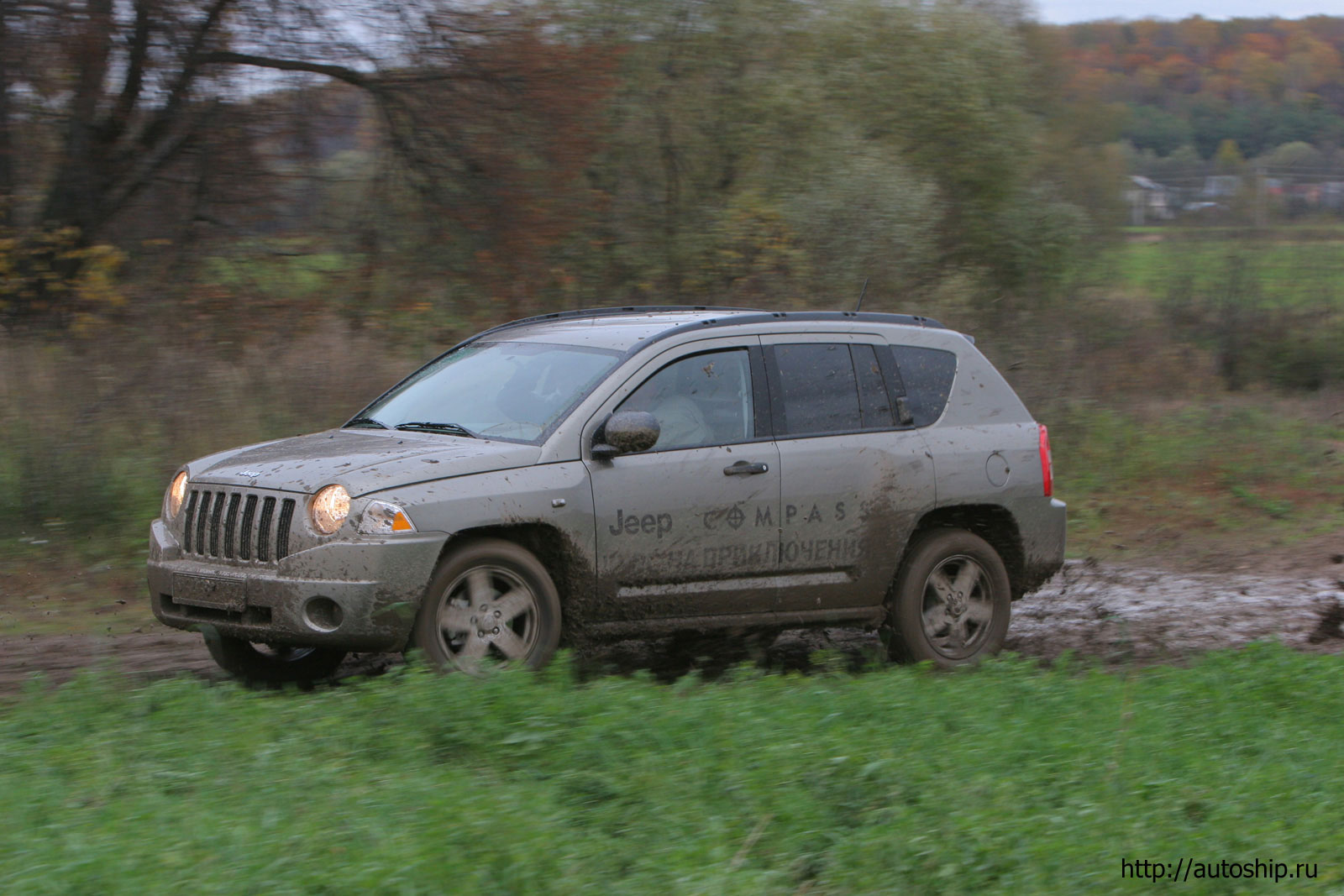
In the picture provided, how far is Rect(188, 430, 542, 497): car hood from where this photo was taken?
606 cm

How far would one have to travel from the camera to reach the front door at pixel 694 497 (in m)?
6.62

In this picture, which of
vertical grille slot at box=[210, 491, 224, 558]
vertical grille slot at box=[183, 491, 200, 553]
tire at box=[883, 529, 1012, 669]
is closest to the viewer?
vertical grille slot at box=[210, 491, 224, 558]

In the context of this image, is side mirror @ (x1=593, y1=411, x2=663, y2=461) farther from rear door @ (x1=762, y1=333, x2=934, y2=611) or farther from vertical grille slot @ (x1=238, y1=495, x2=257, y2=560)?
vertical grille slot @ (x1=238, y1=495, x2=257, y2=560)

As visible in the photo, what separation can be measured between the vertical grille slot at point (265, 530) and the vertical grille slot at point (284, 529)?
56 millimetres

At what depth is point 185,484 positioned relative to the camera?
21.6 feet

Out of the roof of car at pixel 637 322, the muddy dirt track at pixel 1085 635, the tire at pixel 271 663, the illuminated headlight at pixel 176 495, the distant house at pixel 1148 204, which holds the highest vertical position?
the distant house at pixel 1148 204

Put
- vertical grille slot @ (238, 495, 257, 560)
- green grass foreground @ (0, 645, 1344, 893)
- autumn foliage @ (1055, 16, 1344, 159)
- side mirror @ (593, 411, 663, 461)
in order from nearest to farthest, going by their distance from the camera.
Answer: green grass foreground @ (0, 645, 1344, 893) → vertical grille slot @ (238, 495, 257, 560) → side mirror @ (593, 411, 663, 461) → autumn foliage @ (1055, 16, 1344, 159)

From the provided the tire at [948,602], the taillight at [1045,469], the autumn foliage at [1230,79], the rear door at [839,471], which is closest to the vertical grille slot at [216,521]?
the rear door at [839,471]

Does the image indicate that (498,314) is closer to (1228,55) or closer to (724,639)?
(724,639)

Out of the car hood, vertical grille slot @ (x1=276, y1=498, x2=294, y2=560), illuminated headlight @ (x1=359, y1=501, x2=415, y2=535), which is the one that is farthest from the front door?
vertical grille slot @ (x1=276, y1=498, x2=294, y2=560)

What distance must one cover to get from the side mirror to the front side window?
0.57 ft

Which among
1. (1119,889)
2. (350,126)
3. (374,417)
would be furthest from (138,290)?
(1119,889)

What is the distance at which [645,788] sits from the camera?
4.66 metres

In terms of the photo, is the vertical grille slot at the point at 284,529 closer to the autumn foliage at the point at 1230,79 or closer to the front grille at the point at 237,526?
the front grille at the point at 237,526
